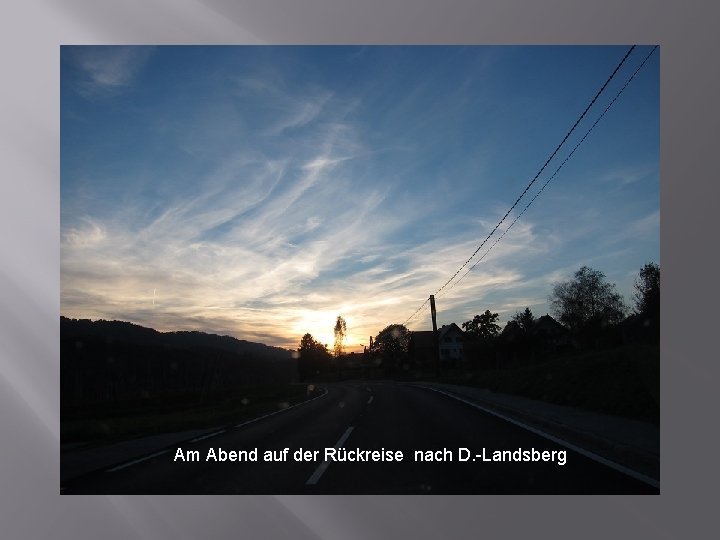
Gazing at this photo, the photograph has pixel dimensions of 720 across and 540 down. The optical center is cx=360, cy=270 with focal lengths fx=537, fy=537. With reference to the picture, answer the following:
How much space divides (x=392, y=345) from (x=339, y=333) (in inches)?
1118

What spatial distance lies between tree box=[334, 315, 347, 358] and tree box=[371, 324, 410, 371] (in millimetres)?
16367

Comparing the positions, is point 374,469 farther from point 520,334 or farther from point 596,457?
point 520,334

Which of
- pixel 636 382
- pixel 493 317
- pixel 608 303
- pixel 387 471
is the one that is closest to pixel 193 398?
pixel 636 382

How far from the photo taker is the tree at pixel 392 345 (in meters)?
84.4

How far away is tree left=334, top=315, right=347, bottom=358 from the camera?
115m

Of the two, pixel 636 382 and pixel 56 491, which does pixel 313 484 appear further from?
pixel 636 382

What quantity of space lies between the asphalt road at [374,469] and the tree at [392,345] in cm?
7065

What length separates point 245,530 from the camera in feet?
16.7

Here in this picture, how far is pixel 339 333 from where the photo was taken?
11581 cm

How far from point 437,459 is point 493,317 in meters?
105

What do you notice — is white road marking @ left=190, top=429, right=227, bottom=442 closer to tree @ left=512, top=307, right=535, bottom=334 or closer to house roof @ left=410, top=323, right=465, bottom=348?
tree @ left=512, top=307, right=535, bottom=334

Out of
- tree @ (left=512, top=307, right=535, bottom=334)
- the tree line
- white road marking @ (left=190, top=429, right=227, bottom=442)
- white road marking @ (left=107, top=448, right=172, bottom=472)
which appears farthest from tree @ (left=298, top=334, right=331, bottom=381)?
white road marking @ (left=107, top=448, right=172, bottom=472)

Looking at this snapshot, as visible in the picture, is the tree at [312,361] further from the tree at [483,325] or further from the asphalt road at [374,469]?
the asphalt road at [374,469]

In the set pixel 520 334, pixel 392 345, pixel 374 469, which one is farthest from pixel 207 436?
pixel 392 345
